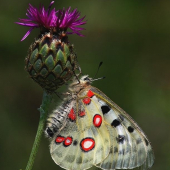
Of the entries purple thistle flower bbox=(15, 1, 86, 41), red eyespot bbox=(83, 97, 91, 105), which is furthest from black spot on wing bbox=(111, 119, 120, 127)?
purple thistle flower bbox=(15, 1, 86, 41)

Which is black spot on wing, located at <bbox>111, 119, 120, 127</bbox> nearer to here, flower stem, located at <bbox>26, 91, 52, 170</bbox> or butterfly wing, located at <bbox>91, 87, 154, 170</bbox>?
butterfly wing, located at <bbox>91, 87, 154, 170</bbox>

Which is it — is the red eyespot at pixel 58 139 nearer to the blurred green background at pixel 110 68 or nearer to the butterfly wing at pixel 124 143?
the butterfly wing at pixel 124 143

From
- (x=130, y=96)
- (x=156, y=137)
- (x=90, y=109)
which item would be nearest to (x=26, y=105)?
(x=130, y=96)

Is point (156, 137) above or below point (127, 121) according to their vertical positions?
below

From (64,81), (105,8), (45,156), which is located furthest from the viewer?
(105,8)

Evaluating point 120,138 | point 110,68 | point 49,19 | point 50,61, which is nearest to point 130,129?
point 120,138

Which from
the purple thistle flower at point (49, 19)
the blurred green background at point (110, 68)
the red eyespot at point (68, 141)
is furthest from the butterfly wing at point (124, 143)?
the blurred green background at point (110, 68)

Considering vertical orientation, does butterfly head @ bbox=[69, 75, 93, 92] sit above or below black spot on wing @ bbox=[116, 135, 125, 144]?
above

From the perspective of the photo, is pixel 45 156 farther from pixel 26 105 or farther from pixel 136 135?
pixel 136 135
